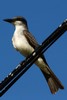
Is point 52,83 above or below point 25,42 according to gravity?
below

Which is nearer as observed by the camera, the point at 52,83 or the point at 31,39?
the point at 52,83

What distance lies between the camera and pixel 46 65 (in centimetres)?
621

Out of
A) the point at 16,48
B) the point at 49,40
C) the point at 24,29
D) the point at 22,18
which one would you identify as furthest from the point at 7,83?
the point at 22,18

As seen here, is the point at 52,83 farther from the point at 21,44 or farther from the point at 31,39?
the point at 21,44

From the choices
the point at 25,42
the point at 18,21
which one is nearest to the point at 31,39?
the point at 25,42

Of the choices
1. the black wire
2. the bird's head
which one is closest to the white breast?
the bird's head

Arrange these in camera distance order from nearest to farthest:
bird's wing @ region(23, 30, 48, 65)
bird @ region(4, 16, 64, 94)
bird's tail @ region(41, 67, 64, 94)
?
bird's tail @ region(41, 67, 64, 94) < bird @ region(4, 16, 64, 94) < bird's wing @ region(23, 30, 48, 65)

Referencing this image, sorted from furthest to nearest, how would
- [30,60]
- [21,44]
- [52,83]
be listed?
[21,44]
[52,83]
[30,60]

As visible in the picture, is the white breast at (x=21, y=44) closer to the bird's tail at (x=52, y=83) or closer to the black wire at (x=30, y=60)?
the bird's tail at (x=52, y=83)

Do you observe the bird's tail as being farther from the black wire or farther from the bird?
the black wire

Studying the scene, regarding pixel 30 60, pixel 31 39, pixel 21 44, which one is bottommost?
pixel 30 60

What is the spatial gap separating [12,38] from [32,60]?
14.6 ft

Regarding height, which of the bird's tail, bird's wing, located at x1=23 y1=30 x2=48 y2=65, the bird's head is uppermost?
the bird's head

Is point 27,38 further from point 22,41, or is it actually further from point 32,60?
point 32,60
